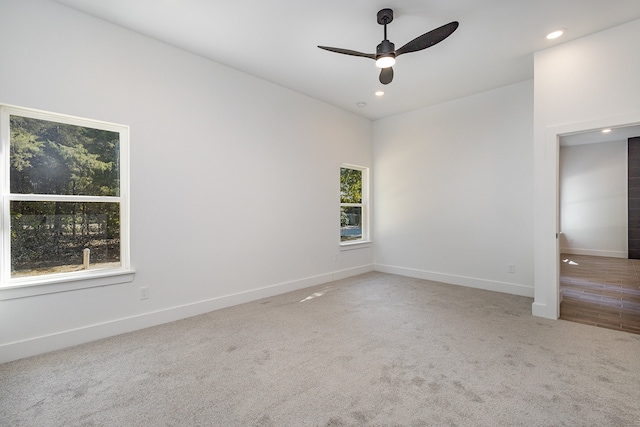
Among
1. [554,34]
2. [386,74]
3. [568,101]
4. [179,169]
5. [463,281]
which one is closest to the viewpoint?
[386,74]

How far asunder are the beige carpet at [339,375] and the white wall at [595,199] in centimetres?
631

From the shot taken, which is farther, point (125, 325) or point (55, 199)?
point (125, 325)

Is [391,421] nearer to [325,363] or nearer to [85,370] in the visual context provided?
[325,363]

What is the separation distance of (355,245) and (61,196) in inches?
163


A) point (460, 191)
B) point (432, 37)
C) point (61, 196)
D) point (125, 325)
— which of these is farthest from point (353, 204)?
point (61, 196)

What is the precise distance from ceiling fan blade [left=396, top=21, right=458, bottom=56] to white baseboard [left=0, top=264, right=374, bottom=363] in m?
3.23

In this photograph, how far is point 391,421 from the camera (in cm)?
171

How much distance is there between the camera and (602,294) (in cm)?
415

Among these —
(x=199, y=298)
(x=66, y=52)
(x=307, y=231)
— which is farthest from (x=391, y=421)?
(x=66, y=52)

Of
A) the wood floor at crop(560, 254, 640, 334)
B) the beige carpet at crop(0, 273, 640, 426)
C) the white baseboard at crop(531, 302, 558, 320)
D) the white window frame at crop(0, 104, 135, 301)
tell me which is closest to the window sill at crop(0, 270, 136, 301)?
the white window frame at crop(0, 104, 135, 301)

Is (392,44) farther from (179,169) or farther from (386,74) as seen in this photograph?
(179,169)

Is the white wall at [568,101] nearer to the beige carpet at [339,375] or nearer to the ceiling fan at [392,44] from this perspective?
the beige carpet at [339,375]

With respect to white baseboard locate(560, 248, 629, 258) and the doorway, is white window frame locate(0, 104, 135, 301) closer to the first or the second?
the doorway

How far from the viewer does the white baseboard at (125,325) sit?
96.9 inches
